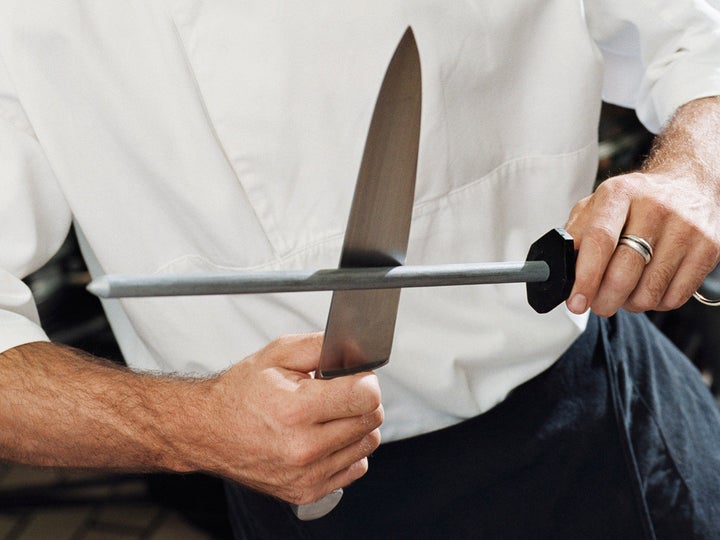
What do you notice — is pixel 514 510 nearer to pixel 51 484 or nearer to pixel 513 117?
pixel 513 117

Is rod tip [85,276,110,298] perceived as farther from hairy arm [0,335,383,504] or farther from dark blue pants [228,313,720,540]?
dark blue pants [228,313,720,540]

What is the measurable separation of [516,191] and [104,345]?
97cm

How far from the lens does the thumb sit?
2.07 ft

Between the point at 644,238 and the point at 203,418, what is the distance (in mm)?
382

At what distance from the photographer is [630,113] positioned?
75.9 inches

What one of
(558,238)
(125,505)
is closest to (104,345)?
(125,505)

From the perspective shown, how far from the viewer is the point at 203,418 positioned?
0.68 m

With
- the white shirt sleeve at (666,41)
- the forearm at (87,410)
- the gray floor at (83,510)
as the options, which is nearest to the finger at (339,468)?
the forearm at (87,410)

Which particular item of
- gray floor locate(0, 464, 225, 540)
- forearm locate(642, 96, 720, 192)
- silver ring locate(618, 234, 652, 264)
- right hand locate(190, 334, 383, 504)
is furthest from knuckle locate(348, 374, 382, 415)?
gray floor locate(0, 464, 225, 540)

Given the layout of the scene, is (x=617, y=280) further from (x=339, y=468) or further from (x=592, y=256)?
(x=339, y=468)

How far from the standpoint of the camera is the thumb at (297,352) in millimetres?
632

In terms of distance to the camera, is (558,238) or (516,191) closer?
(558,238)

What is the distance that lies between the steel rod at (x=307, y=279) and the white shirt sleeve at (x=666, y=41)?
399 mm

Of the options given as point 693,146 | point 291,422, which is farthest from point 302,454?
point 693,146
